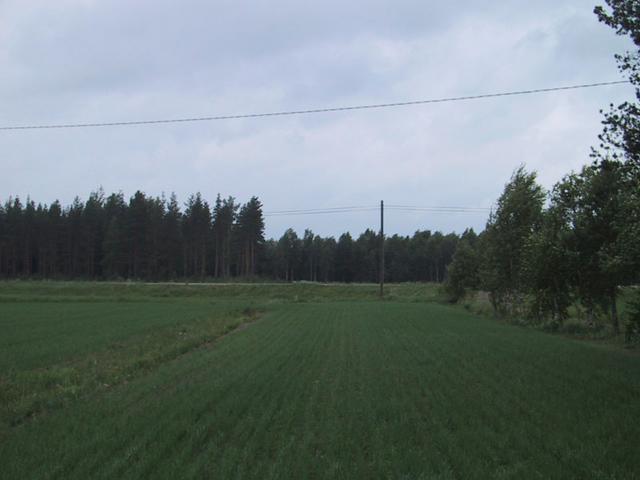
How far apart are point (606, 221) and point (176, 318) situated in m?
25.2

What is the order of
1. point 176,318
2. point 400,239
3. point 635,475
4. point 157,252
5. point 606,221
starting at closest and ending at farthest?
point 635,475
point 606,221
point 176,318
point 157,252
point 400,239

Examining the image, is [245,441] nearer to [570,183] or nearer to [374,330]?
[374,330]

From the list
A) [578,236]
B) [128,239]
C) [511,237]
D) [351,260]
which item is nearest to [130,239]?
[128,239]

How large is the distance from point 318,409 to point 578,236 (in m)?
20.0

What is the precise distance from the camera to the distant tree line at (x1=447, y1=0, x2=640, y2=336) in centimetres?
1238

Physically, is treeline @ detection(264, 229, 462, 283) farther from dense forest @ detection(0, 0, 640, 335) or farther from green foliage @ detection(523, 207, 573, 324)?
green foliage @ detection(523, 207, 573, 324)

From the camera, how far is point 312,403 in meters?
10.8

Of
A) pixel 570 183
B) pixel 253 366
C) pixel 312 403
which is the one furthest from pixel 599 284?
pixel 312 403

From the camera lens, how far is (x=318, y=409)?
10.2 metres

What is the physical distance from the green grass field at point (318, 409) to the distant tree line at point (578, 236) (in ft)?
13.5

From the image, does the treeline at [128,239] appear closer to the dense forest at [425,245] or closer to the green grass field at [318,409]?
the dense forest at [425,245]

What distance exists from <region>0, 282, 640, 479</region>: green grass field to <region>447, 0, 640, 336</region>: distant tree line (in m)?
4.12

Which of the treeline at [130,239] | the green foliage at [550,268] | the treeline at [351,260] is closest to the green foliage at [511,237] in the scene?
the green foliage at [550,268]

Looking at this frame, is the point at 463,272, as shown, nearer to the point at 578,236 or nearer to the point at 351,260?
the point at 578,236
